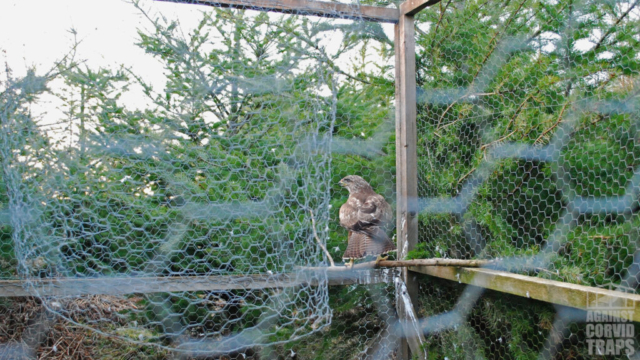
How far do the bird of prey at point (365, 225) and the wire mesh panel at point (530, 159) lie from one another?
0.21m

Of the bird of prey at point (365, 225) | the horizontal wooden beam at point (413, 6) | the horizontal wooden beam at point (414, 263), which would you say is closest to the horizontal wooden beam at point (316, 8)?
the horizontal wooden beam at point (413, 6)

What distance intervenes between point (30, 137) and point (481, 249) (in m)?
2.09

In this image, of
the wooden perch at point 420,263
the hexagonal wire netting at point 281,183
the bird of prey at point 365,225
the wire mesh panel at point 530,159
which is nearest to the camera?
the wire mesh panel at point 530,159

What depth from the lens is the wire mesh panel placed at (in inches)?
51.8

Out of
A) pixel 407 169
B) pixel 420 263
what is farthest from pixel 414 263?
pixel 407 169

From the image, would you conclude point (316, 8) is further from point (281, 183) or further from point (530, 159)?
point (530, 159)

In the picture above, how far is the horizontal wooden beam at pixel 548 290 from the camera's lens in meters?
1.19

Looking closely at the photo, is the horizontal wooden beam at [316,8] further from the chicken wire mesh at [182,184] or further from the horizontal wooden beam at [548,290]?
the horizontal wooden beam at [548,290]

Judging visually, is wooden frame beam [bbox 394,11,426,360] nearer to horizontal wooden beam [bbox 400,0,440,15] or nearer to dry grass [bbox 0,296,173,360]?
horizontal wooden beam [bbox 400,0,440,15]

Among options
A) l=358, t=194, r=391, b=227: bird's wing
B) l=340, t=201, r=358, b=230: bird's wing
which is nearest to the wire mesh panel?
Answer: l=358, t=194, r=391, b=227: bird's wing

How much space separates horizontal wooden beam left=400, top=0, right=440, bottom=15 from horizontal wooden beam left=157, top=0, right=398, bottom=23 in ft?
0.18

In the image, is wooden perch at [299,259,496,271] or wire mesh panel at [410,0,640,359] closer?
wire mesh panel at [410,0,640,359]

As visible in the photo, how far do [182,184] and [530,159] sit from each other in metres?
1.45

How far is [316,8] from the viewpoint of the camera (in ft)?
7.51
